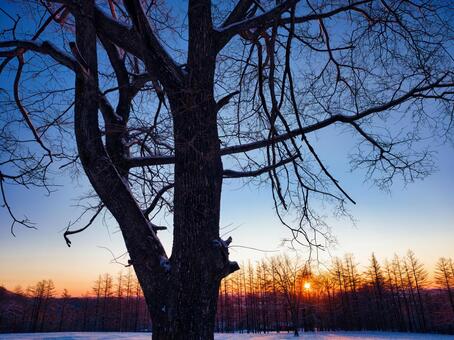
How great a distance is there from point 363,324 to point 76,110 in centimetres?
6297

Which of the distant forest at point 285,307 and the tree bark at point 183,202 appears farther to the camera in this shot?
the distant forest at point 285,307

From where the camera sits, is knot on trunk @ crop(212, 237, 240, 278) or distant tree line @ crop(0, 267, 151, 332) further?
distant tree line @ crop(0, 267, 151, 332)

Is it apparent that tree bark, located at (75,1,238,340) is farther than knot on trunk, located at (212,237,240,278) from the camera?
No

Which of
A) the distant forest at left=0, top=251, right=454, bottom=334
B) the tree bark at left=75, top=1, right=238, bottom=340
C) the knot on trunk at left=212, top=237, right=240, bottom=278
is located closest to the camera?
the tree bark at left=75, top=1, right=238, bottom=340

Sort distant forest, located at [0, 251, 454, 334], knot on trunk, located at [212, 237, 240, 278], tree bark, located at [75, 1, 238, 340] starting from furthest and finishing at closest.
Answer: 1. distant forest, located at [0, 251, 454, 334]
2. knot on trunk, located at [212, 237, 240, 278]
3. tree bark, located at [75, 1, 238, 340]

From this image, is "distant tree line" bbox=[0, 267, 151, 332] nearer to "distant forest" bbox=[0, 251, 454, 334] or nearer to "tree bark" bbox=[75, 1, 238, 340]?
"distant forest" bbox=[0, 251, 454, 334]

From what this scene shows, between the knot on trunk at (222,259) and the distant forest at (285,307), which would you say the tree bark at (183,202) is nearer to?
the knot on trunk at (222,259)

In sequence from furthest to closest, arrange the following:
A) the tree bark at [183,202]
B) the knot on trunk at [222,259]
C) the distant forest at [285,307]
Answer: the distant forest at [285,307] → the knot on trunk at [222,259] → the tree bark at [183,202]

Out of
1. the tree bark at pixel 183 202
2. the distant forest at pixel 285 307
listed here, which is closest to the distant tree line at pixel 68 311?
the distant forest at pixel 285 307

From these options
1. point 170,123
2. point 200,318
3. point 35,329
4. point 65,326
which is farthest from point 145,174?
point 65,326

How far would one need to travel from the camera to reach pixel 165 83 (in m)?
2.48

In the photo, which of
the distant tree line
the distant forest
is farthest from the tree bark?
→ the distant tree line

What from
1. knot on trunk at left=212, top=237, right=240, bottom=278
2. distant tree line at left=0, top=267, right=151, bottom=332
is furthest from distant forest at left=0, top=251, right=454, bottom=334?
knot on trunk at left=212, top=237, right=240, bottom=278

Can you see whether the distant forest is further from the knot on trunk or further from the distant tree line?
the knot on trunk
